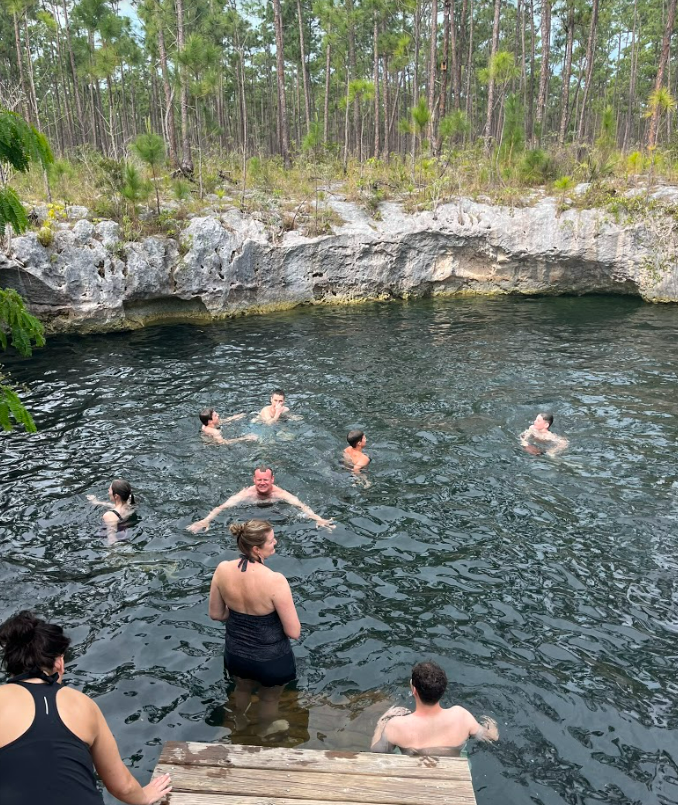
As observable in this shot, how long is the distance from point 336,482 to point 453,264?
15.6 m

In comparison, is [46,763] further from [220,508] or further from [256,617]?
[220,508]

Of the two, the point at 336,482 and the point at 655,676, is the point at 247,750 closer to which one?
the point at 655,676

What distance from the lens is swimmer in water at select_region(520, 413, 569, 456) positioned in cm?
991

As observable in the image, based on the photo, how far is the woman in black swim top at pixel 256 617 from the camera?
4.79 meters

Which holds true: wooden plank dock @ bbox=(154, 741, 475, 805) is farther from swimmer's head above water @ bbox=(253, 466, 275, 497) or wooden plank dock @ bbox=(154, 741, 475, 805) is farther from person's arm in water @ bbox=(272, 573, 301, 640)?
swimmer's head above water @ bbox=(253, 466, 275, 497)

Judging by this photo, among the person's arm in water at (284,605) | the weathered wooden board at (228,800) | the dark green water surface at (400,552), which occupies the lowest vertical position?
the dark green water surface at (400,552)

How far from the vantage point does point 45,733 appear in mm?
2807

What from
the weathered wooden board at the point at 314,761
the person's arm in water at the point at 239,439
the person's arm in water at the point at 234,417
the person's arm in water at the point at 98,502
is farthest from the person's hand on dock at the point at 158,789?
the person's arm in water at the point at 234,417

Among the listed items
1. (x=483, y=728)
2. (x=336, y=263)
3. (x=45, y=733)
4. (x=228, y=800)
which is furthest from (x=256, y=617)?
(x=336, y=263)

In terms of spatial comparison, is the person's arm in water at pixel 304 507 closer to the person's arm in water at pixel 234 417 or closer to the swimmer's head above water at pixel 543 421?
the person's arm in water at pixel 234 417

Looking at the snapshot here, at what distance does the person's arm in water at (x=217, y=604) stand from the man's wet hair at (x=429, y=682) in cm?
171

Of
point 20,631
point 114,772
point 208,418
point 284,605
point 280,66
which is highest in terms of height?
point 280,66

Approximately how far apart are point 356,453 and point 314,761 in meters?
5.80

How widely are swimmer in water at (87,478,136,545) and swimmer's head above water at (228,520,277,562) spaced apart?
363cm
